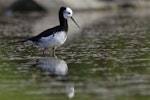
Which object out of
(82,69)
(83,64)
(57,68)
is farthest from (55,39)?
(82,69)

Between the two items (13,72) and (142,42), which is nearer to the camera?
(13,72)

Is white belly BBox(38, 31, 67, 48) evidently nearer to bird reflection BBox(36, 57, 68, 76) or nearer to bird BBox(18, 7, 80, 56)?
bird BBox(18, 7, 80, 56)

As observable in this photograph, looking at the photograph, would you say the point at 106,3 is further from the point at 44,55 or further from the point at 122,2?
the point at 44,55

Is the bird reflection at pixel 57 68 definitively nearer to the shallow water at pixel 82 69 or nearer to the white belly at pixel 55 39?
the shallow water at pixel 82 69

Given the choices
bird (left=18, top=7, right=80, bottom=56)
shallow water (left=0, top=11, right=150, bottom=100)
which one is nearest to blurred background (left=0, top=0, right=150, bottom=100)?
shallow water (left=0, top=11, right=150, bottom=100)

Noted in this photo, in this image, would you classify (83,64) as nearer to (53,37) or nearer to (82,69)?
(82,69)

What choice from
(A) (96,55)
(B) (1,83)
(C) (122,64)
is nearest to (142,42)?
(A) (96,55)

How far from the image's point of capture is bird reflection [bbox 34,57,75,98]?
10.5 m

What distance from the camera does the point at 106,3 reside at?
3500 cm

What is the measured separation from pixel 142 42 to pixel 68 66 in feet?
15.3

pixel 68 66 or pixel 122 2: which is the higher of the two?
pixel 122 2

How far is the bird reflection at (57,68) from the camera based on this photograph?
34.5ft

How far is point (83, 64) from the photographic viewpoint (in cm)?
1312

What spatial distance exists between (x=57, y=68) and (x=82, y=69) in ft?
1.91
